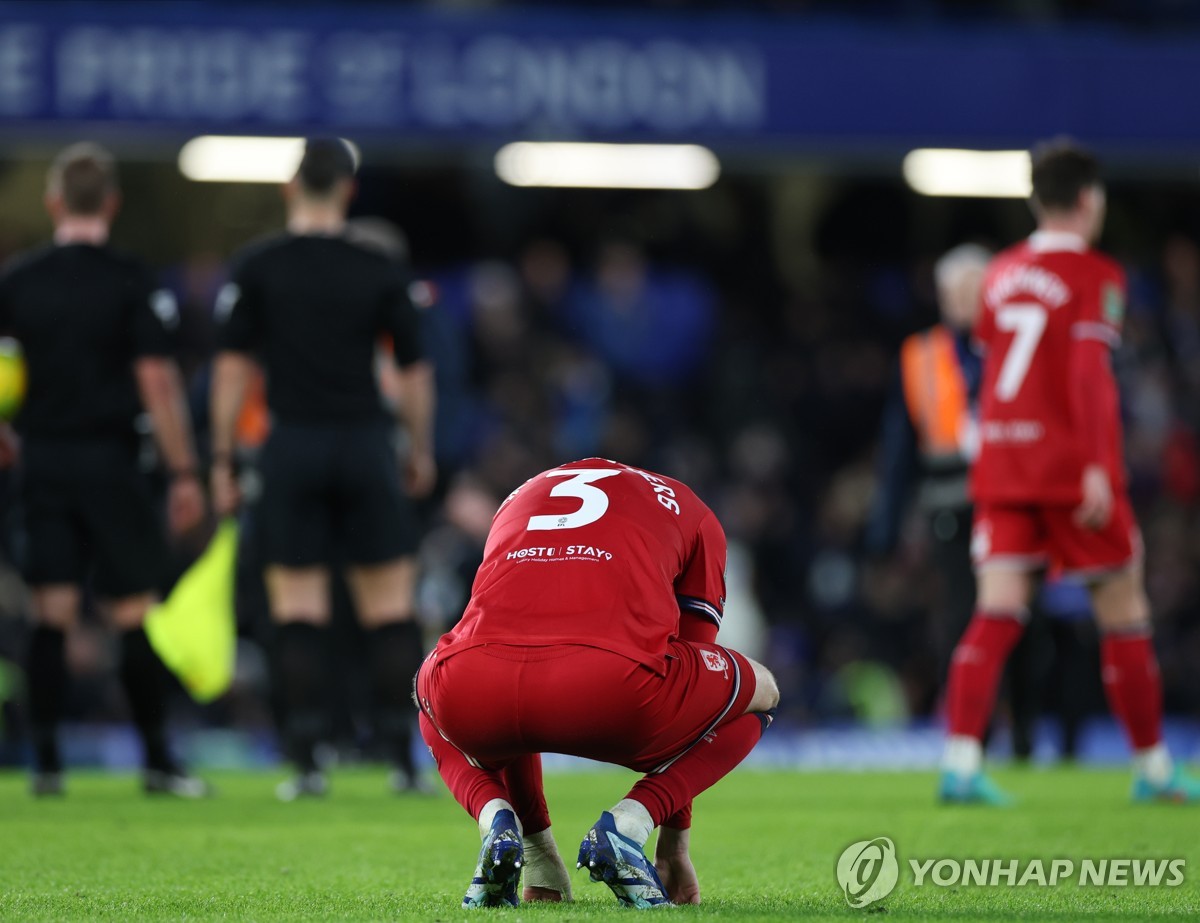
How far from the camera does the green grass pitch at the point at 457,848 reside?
4273 mm

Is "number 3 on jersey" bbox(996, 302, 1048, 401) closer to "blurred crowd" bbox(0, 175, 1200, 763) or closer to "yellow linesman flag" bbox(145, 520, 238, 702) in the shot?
"yellow linesman flag" bbox(145, 520, 238, 702)

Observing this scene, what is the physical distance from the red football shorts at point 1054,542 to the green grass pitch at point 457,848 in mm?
809

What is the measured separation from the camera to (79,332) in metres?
7.46

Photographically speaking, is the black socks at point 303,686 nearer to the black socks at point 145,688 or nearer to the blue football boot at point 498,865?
the black socks at point 145,688

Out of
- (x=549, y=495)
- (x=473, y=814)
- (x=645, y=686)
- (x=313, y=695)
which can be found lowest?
(x=313, y=695)

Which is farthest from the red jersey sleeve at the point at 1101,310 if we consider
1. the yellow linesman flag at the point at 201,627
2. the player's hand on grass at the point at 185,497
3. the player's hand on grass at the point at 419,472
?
the yellow linesman flag at the point at 201,627

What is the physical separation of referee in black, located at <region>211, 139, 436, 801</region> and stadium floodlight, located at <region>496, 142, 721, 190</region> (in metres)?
8.32

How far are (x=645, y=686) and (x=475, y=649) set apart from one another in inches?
14.1

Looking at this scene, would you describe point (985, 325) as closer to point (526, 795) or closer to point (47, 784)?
point (526, 795)

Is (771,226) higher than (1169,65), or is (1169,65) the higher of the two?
(1169,65)

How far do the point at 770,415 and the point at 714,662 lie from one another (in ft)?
37.5

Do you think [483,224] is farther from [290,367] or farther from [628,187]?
[290,367]

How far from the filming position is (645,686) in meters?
4.14

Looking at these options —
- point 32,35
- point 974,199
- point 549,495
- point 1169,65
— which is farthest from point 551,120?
point 549,495
